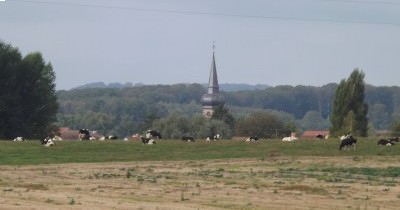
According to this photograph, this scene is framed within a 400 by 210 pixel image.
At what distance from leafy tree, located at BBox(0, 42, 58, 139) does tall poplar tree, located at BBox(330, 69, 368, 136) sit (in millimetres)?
30786

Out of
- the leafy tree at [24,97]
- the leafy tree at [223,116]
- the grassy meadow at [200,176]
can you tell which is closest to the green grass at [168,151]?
the grassy meadow at [200,176]

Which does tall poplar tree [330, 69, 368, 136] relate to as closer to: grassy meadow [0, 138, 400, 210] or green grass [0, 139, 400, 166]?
Result: green grass [0, 139, 400, 166]

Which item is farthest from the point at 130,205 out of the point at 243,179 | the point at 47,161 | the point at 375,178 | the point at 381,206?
the point at 47,161

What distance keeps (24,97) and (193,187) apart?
6399 cm

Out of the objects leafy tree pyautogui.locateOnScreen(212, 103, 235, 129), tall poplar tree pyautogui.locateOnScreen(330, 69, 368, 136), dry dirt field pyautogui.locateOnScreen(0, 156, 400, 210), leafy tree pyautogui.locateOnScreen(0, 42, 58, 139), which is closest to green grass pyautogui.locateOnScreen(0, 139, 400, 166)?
dry dirt field pyautogui.locateOnScreen(0, 156, 400, 210)

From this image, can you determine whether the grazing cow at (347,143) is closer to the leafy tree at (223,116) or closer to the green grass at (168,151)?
the green grass at (168,151)

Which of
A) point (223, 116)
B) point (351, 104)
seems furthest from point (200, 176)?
point (223, 116)

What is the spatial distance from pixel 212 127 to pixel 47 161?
327 ft

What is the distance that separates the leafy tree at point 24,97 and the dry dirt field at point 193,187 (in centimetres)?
4445

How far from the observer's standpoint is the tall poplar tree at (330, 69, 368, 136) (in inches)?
4241

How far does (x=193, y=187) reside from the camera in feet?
112

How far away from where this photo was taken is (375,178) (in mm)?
41344

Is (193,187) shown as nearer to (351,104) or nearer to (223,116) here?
(351,104)

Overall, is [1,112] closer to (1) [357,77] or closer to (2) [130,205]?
(1) [357,77]
